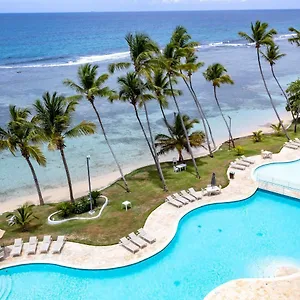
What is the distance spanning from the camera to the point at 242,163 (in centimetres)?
2580

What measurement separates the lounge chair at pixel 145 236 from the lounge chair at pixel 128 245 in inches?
26.6

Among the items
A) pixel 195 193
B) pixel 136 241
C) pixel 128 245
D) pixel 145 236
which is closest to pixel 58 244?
pixel 128 245

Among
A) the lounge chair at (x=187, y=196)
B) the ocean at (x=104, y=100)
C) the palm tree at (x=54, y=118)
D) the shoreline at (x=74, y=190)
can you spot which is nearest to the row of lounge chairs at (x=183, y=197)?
the lounge chair at (x=187, y=196)

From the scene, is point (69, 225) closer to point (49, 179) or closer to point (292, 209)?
point (49, 179)

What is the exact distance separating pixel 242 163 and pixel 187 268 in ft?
38.6

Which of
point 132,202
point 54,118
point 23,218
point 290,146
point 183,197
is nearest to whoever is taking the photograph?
point 23,218

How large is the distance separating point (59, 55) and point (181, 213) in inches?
3181

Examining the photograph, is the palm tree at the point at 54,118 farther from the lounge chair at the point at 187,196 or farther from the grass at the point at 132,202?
the lounge chair at the point at 187,196

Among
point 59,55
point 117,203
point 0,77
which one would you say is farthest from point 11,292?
point 59,55

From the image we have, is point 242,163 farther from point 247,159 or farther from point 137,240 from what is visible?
point 137,240

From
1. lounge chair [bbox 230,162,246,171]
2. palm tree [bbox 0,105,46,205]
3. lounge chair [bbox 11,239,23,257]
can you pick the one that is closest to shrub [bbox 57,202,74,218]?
palm tree [bbox 0,105,46,205]

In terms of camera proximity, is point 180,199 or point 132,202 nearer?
point 180,199

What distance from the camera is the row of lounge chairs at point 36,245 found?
1706cm

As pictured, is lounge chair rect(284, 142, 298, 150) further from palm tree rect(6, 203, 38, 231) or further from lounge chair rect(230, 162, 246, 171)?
palm tree rect(6, 203, 38, 231)
